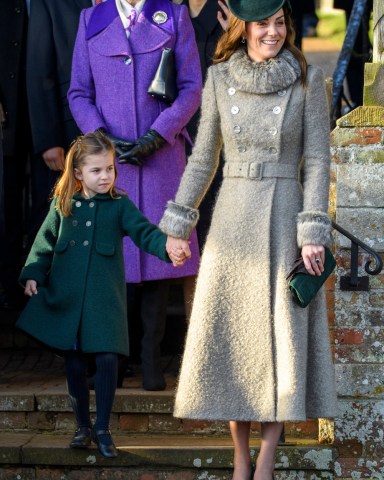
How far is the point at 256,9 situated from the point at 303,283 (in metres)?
1.09

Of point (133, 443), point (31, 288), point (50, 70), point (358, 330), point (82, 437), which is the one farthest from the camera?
point (50, 70)

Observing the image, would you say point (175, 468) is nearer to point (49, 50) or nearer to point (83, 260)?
point (83, 260)

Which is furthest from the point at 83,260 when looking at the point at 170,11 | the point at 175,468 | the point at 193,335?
the point at 170,11

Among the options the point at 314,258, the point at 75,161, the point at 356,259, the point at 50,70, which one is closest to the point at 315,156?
the point at 314,258

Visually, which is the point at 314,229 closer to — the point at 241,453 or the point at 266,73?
the point at 266,73

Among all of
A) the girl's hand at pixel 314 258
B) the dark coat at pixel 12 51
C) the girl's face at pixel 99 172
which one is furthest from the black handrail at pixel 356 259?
the dark coat at pixel 12 51

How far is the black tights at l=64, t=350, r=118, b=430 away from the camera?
19.8ft

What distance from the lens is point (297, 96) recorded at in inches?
225

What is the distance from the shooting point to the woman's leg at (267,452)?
18.5ft

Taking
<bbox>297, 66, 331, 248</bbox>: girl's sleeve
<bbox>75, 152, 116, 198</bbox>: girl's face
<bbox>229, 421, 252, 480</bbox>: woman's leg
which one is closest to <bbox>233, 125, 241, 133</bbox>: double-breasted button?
<bbox>297, 66, 331, 248</bbox>: girl's sleeve

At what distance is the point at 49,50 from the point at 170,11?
2.31ft

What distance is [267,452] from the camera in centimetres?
564

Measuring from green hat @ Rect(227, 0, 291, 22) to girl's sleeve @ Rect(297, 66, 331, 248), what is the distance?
277 millimetres

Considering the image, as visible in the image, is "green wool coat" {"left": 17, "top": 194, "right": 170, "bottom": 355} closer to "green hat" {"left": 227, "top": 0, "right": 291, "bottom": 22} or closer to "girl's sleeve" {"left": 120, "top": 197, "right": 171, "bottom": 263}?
"girl's sleeve" {"left": 120, "top": 197, "right": 171, "bottom": 263}
